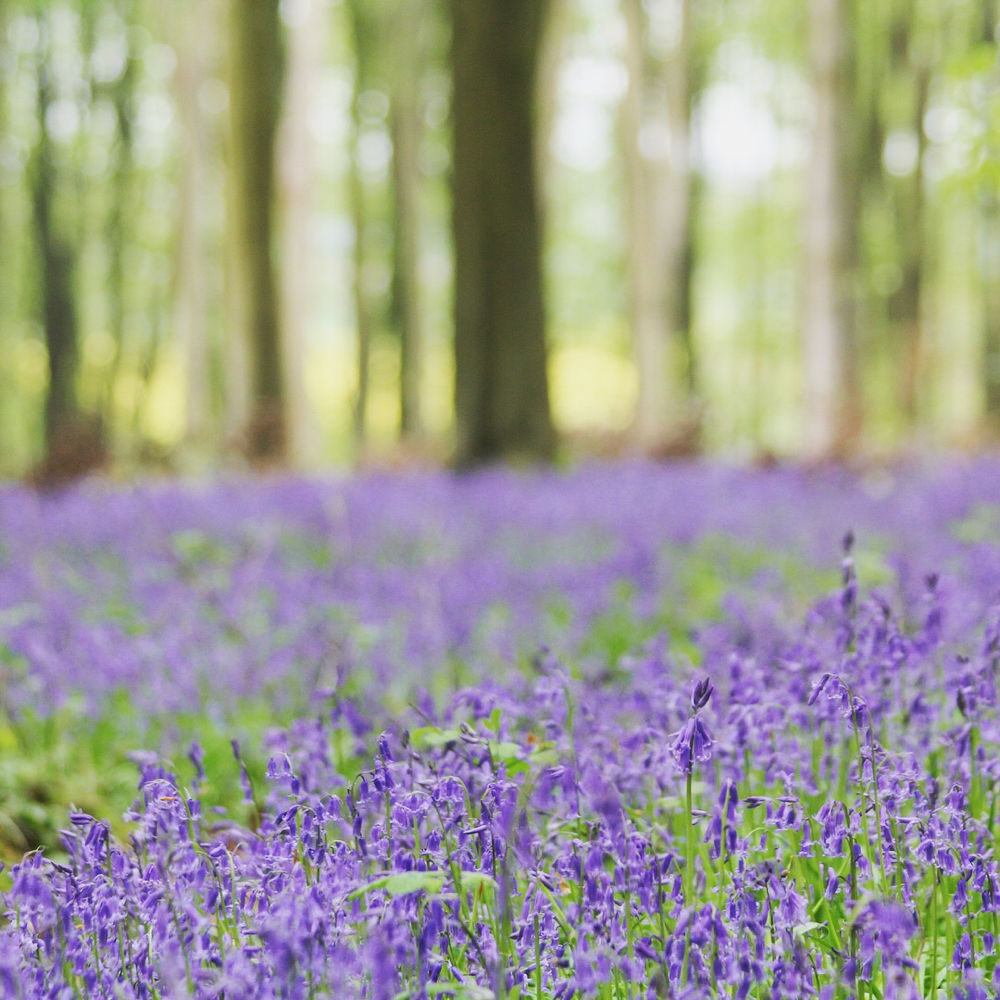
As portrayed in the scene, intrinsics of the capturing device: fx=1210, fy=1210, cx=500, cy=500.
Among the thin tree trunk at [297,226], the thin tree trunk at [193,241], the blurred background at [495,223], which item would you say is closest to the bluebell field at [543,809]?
the blurred background at [495,223]

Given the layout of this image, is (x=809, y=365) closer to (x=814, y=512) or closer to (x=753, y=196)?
(x=814, y=512)

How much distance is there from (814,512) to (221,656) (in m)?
4.36

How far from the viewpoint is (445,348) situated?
121ft

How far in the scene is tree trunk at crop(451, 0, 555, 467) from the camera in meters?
9.98

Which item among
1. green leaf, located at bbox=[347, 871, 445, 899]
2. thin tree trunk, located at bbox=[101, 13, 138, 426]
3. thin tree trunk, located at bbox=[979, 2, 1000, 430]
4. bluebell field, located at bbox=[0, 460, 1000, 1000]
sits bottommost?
bluebell field, located at bbox=[0, 460, 1000, 1000]

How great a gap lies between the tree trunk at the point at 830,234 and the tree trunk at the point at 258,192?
5.90 meters

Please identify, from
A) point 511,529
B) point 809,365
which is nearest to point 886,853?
point 511,529

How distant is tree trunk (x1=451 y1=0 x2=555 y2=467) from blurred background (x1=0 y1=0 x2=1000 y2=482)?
25 millimetres

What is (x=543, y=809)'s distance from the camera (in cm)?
214

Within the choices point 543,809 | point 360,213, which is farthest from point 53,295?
point 543,809

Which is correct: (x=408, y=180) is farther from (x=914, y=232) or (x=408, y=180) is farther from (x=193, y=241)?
(x=914, y=232)

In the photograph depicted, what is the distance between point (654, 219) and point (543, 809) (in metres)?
16.2

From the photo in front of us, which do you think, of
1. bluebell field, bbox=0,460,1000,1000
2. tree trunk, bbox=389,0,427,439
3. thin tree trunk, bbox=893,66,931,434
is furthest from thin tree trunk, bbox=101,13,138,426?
bluebell field, bbox=0,460,1000,1000

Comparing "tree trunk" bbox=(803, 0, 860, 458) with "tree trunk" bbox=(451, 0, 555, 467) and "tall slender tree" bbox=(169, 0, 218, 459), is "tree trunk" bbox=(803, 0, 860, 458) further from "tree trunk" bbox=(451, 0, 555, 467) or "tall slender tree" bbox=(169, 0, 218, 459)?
"tall slender tree" bbox=(169, 0, 218, 459)
